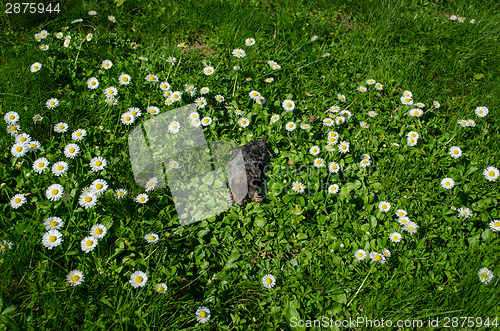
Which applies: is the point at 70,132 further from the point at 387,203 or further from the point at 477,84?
the point at 477,84

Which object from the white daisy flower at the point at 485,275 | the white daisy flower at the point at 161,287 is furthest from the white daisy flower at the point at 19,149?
the white daisy flower at the point at 485,275

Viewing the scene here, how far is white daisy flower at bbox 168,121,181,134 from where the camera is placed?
8.50 ft

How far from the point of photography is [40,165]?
226cm

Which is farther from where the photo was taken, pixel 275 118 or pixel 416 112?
pixel 416 112

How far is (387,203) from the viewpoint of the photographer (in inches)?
93.4

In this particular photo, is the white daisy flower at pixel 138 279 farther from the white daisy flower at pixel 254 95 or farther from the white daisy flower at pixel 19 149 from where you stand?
the white daisy flower at pixel 254 95

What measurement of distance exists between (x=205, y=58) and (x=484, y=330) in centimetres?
308

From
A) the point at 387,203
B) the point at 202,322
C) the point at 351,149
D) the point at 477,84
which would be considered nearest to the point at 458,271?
the point at 387,203

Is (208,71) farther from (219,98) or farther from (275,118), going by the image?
(275,118)

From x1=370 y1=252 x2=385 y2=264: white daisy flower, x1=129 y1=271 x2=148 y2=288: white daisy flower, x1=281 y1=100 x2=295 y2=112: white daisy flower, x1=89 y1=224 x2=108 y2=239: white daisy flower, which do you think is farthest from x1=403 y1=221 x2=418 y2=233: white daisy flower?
x1=89 y1=224 x2=108 y2=239: white daisy flower

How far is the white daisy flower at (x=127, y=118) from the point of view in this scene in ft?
8.53

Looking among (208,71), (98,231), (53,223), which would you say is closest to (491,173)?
(208,71)

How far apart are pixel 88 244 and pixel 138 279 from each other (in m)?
0.39

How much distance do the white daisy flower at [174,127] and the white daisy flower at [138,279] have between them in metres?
1.15
